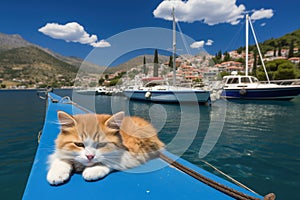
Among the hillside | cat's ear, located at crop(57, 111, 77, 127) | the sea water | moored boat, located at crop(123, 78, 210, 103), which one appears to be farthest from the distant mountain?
cat's ear, located at crop(57, 111, 77, 127)

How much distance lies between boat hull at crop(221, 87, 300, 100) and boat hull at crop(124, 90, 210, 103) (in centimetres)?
689

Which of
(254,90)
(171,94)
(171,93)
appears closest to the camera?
(171,93)

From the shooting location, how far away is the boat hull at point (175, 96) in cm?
1827

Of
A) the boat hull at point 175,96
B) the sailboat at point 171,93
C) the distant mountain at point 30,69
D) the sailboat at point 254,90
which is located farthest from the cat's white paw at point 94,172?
the distant mountain at point 30,69

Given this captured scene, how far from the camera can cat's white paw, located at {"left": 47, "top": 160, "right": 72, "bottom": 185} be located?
4.64 feet

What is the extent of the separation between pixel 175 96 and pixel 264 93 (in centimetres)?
1129

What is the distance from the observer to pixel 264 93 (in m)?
21.6

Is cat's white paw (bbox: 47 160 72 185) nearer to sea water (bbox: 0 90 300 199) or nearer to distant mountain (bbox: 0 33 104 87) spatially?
sea water (bbox: 0 90 300 199)

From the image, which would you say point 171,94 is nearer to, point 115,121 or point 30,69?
point 115,121

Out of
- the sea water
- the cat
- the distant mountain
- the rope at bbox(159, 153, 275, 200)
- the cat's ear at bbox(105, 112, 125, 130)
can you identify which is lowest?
the sea water

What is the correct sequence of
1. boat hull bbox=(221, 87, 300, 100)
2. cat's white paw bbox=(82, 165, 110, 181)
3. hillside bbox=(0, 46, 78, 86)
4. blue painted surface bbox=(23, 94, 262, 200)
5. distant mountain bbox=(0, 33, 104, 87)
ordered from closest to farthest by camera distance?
blue painted surface bbox=(23, 94, 262, 200)
cat's white paw bbox=(82, 165, 110, 181)
boat hull bbox=(221, 87, 300, 100)
distant mountain bbox=(0, 33, 104, 87)
hillside bbox=(0, 46, 78, 86)

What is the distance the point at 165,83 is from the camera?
23469mm

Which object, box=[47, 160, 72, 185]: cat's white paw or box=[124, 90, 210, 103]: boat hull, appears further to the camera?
box=[124, 90, 210, 103]: boat hull

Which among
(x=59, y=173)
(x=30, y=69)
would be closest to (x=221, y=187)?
(x=59, y=173)
